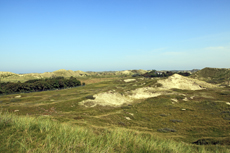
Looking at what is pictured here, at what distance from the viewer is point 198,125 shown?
3631 cm

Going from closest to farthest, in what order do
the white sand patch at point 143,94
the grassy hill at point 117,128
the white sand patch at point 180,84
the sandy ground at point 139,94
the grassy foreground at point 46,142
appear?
the grassy foreground at point 46,142 < the grassy hill at point 117,128 < the sandy ground at point 139,94 < the white sand patch at point 143,94 < the white sand patch at point 180,84

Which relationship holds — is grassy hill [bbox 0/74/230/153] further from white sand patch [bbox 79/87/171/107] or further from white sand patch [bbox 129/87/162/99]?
white sand patch [bbox 79/87/171/107]

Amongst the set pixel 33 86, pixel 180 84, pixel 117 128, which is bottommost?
pixel 33 86

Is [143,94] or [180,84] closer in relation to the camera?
[143,94]

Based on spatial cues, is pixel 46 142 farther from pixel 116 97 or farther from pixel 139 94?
pixel 139 94

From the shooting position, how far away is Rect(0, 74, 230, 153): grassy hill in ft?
18.1

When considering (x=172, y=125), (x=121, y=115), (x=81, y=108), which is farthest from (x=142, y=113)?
(x=81, y=108)

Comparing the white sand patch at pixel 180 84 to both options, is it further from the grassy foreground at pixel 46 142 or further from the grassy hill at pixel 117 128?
the grassy foreground at pixel 46 142

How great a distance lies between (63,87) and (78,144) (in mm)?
124944

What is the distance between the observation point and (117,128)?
14.7m

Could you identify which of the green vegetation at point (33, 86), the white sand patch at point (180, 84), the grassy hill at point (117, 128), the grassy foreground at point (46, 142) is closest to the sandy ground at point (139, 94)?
the white sand patch at point (180, 84)

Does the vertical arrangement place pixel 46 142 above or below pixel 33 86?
above

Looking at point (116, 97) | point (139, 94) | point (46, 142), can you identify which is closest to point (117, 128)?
point (46, 142)

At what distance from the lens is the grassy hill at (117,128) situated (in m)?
5.51
